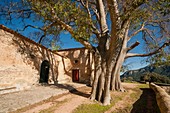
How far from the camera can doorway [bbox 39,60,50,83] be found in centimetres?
1477

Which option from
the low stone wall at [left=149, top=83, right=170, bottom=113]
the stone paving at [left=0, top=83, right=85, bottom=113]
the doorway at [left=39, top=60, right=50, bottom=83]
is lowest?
the stone paving at [left=0, top=83, right=85, bottom=113]

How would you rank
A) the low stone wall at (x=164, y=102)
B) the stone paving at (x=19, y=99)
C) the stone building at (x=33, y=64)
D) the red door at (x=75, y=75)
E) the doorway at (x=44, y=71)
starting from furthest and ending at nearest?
the red door at (x=75, y=75), the doorway at (x=44, y=71), the stone building at (x=33, y=64), the stone paving at (x=19, y=99), the low stone wall at (x=164, y=102)

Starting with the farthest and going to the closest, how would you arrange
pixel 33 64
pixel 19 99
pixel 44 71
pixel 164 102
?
pixel 44 71 → pixel 33 64 → pixel 19 99 → pixel 164 102

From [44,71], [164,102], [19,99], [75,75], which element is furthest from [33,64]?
[164,102]

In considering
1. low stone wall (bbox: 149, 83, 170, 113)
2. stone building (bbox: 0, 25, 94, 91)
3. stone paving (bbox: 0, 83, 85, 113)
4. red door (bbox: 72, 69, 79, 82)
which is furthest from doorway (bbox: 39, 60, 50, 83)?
low stone wall (bbox: 149, 83, 170, 113)

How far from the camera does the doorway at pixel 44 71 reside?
14772 mm

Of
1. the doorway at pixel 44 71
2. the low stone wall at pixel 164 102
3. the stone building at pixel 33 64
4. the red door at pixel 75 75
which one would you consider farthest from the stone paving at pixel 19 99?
the red door at pixel 75 75

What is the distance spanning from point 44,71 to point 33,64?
108 inches

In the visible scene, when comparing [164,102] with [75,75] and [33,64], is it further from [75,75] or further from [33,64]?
[75,75]

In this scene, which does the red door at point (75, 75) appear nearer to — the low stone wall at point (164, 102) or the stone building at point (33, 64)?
the stone building at point (33, 64)

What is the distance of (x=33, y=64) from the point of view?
12.8 meters

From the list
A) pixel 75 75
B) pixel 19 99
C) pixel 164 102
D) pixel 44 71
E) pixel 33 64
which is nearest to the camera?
pixel 164 102

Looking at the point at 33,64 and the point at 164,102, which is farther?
the point at 33,64

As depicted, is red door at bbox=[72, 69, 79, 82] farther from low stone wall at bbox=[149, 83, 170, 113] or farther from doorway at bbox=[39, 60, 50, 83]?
low stone wall at bbox=[149, 83, 170, 113]
